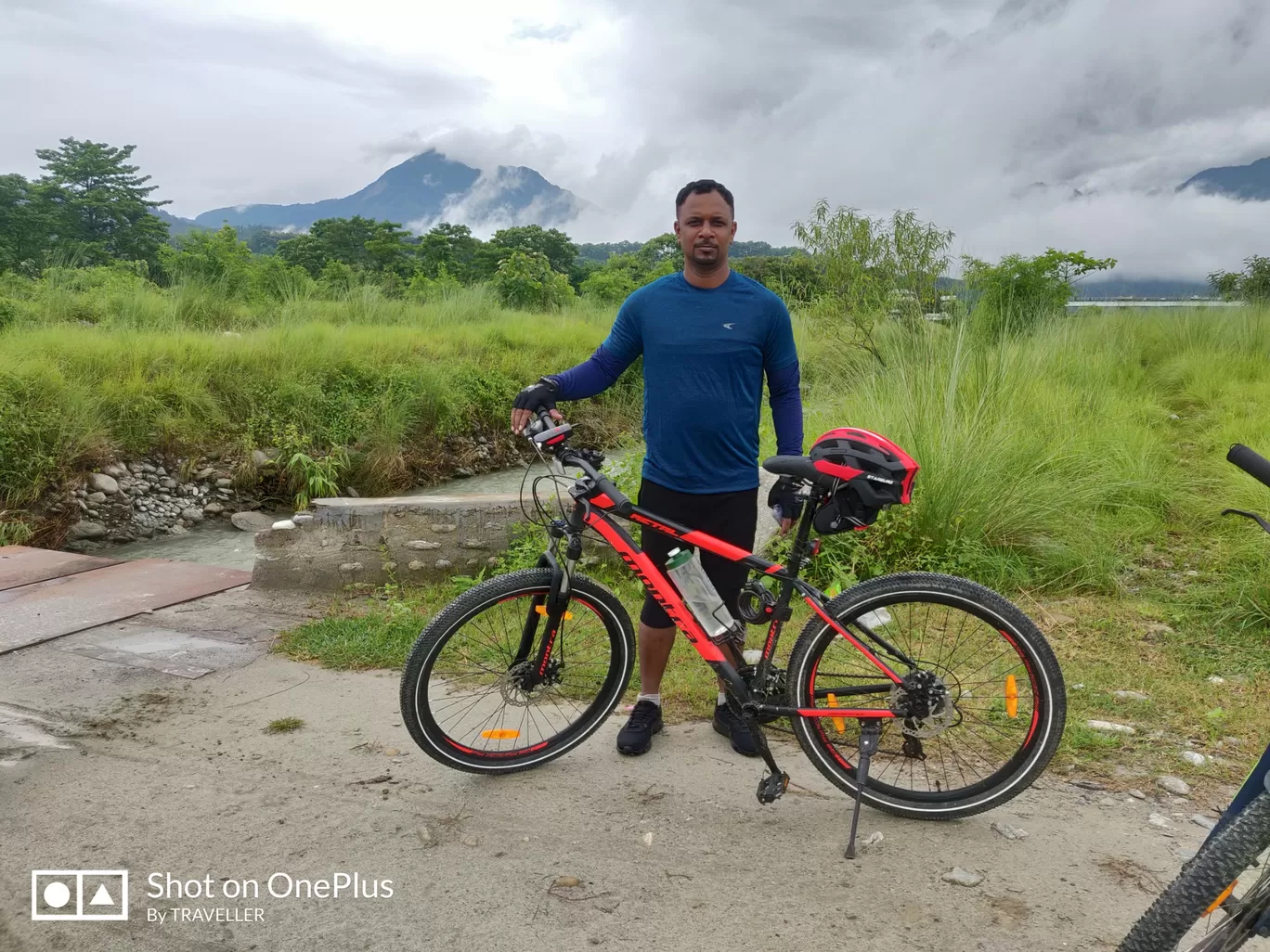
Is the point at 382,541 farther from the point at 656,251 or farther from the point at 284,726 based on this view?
the point at 656,251

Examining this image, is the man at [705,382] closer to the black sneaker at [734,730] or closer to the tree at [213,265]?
the black sneaker at [734,730]

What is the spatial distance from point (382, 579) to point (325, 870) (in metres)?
2.83

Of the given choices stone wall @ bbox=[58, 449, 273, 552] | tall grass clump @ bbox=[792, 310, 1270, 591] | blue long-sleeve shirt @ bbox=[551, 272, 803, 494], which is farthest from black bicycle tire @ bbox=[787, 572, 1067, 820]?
stone wall @ bbox=[58, 449, 273, 552]

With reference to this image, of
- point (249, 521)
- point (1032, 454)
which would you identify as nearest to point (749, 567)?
point (1032, 454)

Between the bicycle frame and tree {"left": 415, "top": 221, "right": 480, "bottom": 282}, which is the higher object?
tree {"left": 415, "top": 221, "right": 480, "bottom": 282}

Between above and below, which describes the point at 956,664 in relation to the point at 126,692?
above

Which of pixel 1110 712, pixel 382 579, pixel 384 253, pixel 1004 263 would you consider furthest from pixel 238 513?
pixel 384 253

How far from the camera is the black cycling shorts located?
2824 millimetres

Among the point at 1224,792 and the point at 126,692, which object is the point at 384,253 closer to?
the point at 126,692

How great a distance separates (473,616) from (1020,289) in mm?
9541

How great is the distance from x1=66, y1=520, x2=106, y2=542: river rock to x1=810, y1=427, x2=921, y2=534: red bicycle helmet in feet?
23.4

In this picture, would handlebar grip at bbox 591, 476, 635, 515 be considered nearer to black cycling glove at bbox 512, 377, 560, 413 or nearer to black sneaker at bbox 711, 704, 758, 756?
black cycling glove at bbox 512, 377, 560, 413

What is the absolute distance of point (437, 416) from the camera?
980cm

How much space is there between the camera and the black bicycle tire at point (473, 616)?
2668 mm
